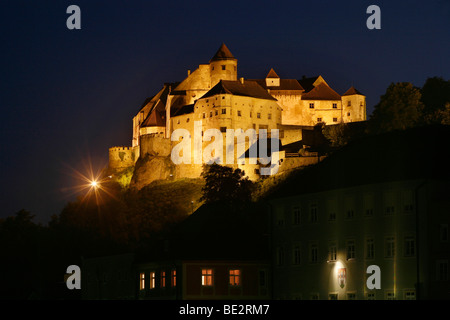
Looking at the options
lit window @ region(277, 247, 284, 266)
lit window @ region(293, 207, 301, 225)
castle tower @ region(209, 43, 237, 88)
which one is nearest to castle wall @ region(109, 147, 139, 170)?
castle tower @ region(209, 43, 237, 88)

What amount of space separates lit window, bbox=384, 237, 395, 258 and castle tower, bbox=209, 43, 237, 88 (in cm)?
9957

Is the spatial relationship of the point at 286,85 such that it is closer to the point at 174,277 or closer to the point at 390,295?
the point at 174,277

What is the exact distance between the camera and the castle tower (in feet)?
518

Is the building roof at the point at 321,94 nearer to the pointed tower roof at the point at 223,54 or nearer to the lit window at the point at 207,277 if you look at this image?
the pointed tower roof at the point at 223,54

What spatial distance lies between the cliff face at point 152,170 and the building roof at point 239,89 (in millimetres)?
10598

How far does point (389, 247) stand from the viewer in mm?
59281

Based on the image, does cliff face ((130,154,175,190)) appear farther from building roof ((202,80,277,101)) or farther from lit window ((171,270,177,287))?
lit window ((171,270,177,287))

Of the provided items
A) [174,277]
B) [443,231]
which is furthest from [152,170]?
[443,231]

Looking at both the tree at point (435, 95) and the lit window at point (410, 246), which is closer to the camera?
the lit window at point (410, 246)

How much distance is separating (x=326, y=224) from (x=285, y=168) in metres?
57.8

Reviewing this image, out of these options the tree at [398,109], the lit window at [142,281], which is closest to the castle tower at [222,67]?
the tree at [398,109]

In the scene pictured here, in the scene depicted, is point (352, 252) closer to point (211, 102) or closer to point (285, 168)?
point (285, 168)

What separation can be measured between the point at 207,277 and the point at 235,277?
5.52 ft

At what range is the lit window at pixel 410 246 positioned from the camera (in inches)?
2277
